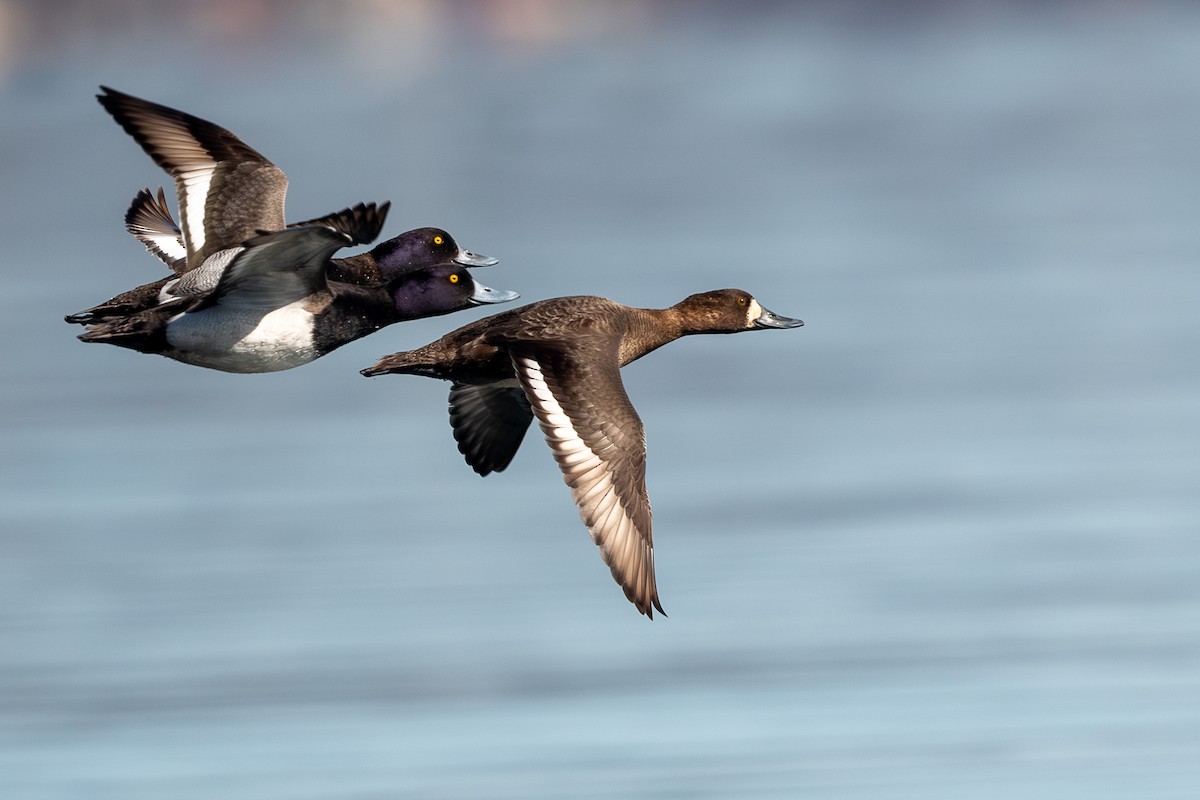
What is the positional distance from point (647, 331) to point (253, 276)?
1.81m

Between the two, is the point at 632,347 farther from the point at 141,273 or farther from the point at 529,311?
the point at 141,273

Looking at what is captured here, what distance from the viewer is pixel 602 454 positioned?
8086mm

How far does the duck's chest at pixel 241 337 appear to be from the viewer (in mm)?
8695

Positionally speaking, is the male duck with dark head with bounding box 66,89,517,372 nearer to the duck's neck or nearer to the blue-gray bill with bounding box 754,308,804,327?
the duck's neck

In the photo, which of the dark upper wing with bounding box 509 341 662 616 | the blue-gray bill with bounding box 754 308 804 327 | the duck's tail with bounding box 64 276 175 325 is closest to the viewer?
the dark upper wing with bounding box 509 341 662 616

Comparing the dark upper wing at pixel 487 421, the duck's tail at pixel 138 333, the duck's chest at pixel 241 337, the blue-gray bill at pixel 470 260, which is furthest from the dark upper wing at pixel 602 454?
the blue-gray bill at pixel 470 260

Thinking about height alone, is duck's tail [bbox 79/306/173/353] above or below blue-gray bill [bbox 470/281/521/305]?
below

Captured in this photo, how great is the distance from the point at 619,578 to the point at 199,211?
3.22 meters

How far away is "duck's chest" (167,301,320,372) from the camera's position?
8695mm

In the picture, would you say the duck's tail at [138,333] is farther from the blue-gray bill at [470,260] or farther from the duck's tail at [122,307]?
the blue-gray bill at [470,260]

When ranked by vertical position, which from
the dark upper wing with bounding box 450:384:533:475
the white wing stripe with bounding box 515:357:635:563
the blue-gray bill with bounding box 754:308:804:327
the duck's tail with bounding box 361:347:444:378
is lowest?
the white wing stripe with bounding box 515:357:635:563

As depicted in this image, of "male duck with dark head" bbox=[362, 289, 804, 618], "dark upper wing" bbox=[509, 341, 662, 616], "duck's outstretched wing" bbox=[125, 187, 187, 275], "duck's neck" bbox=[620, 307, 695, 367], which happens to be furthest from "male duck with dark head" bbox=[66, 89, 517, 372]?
"dark upper wing" bbox=[509, 341, 662, 616]

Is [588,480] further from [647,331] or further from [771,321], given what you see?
[771,321]

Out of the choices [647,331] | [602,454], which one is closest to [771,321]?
[647,331]
